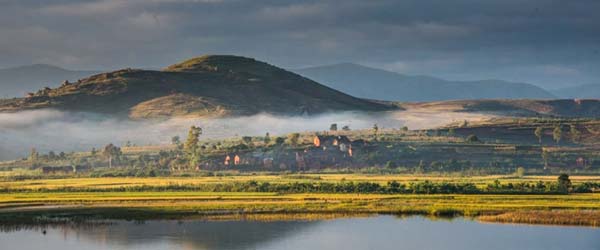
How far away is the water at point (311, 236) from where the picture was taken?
8175cm

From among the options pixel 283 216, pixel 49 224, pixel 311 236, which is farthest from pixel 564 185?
pixel 49 224

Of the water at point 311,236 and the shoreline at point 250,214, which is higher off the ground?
the shoreline at point 250,214

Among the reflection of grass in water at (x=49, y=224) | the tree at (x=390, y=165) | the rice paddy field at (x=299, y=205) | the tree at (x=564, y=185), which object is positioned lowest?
the reflection of grass in water at (x=49, y=224)

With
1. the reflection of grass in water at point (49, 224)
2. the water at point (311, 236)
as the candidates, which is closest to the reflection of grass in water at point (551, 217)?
the water at point (311, 236)

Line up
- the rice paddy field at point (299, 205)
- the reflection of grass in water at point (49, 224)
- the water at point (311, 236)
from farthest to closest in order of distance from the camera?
the rice paddy field at point (299, 205) < the reflection of grass in water at point (49, 224) < the water at point (311, 236)

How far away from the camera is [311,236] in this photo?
8681 cm

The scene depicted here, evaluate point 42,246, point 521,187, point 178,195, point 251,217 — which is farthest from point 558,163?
point 42,246

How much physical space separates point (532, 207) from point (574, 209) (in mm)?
4041

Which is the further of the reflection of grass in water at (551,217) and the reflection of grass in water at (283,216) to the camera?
the reflection of grass in water at (283,216)

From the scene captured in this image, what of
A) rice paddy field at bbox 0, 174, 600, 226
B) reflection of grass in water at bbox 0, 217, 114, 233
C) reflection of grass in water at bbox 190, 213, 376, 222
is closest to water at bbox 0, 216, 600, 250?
reflection of grass in water at bbox 0, 217, 114, 233

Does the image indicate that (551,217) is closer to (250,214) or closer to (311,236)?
(311,236)

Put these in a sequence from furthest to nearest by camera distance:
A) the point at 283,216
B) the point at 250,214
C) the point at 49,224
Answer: the point at 250,214
the point at 283,216
the point at 49,224

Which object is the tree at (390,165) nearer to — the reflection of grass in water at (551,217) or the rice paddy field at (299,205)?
the rice paddy field at (299,205)

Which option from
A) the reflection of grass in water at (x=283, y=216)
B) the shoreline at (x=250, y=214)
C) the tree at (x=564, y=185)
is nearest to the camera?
the shoreline at (x=250, y=214)
